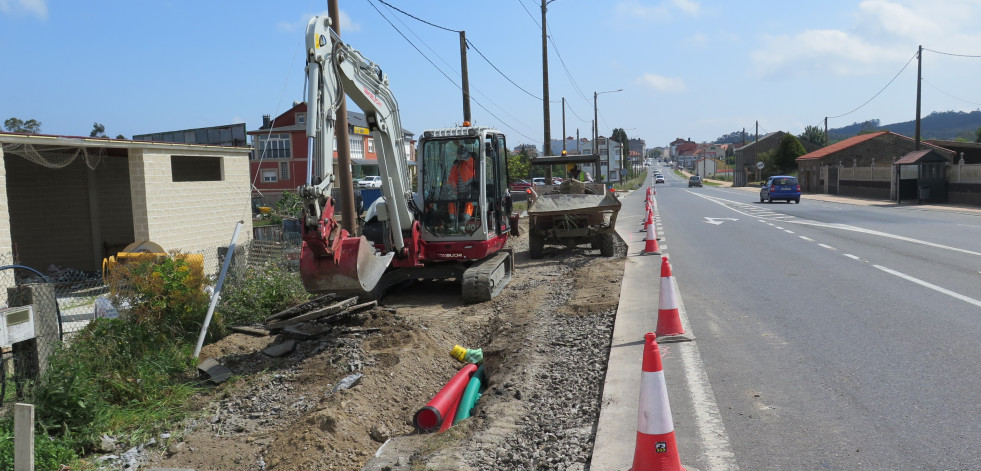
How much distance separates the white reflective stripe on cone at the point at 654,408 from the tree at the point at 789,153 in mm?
83561

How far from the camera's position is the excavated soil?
5426 millimetres

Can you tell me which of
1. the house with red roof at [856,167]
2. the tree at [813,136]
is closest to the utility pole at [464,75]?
the house with red roof at [856,167]

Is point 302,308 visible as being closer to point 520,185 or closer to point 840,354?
point 840,354

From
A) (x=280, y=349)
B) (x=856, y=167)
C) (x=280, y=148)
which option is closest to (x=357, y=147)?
(x=280, y=148)

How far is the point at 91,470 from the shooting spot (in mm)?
5691

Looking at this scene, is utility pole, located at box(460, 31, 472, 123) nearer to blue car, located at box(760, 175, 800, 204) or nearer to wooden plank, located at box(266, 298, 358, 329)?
wooden plank, located at box(266, 298, 358, 329)

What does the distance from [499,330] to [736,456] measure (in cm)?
505

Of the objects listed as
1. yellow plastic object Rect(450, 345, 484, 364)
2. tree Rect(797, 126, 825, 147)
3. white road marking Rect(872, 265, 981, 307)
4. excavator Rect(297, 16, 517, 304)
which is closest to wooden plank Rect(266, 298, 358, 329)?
excavator Rect(297, 16, 517, 304)

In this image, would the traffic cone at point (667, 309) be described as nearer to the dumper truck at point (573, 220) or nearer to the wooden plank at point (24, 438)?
the wooden plank at point (24, 438)

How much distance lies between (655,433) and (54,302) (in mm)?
5554

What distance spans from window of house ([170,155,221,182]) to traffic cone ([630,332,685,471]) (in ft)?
60.1

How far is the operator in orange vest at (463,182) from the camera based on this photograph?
1296cm

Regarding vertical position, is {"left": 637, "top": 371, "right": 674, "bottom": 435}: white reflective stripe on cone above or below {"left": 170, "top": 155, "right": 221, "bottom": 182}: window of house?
below

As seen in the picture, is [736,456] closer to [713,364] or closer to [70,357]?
[713,364]
